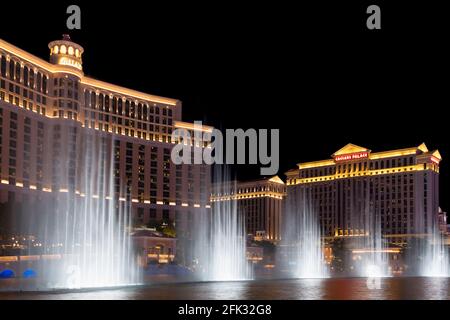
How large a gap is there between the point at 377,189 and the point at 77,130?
232 ft

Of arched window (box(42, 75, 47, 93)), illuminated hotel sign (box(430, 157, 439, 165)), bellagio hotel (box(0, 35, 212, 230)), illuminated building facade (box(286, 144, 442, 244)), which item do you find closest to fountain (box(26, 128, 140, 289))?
bellagio hotel (box(0, 35, 212, 230))

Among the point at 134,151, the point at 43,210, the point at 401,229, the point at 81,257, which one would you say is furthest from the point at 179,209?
the point at 81,257

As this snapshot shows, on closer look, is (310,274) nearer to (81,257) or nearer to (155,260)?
(155,260)

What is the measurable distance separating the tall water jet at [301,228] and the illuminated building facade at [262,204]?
3.39 meters

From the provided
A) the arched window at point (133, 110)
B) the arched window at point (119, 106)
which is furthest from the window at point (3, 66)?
the arched window at point (133, 110)

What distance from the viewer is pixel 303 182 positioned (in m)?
149

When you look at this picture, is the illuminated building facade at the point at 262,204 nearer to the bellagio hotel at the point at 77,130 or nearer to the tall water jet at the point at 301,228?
the tall water jet at the point at 301,228

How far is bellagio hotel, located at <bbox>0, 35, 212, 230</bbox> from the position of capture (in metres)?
82.2

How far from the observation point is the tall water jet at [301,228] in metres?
110

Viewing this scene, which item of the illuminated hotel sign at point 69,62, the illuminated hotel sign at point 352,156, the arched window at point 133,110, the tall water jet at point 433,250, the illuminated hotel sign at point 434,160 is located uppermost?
the illuminated hotel sign at point 69,62

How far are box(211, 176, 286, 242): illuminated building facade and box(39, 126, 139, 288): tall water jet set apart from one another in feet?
184

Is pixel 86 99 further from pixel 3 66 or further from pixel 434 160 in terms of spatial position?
pixel 434 160

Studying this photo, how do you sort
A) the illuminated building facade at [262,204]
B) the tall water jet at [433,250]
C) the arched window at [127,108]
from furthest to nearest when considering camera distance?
the illuminated building facade at [262,204] < the tall water jet at [433,250] < the arched window at [127,108]

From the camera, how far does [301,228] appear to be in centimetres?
15838
